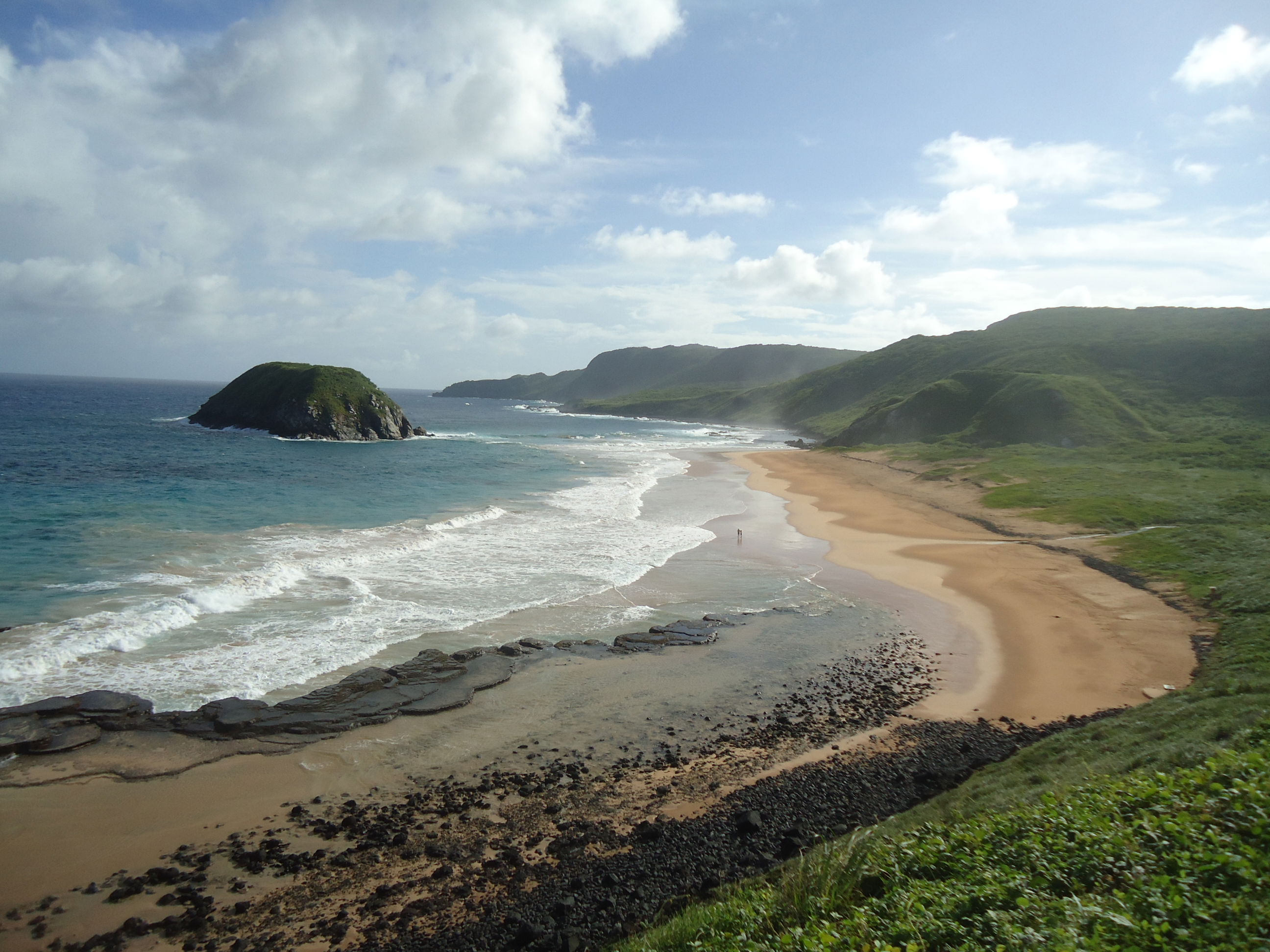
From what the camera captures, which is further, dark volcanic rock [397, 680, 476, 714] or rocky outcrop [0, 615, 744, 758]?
dark volcanic rock [397, 680, 476, 714]

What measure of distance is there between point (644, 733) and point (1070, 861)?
28.6 ft

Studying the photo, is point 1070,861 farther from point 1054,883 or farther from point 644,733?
point 644,733

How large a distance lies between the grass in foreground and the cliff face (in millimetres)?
74797

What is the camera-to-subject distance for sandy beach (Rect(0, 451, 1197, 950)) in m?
9.66

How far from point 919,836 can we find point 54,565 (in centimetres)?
2700

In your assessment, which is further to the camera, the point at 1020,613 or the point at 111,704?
the point at 1020,613

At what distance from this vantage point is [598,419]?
516 ft

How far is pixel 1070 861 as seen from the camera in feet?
20.0

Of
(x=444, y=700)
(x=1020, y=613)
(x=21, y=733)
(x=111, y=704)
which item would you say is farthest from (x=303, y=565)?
(x=1020, y=613)

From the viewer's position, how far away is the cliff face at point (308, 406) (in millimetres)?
72875

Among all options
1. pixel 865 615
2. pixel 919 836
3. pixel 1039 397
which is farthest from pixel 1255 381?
pixel 919 836

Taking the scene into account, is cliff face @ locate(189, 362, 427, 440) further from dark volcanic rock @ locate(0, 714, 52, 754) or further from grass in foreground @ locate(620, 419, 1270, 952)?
grass in foreground @ locate(620, 419, 1270, 952)

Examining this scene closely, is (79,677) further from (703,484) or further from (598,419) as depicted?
(598,419)

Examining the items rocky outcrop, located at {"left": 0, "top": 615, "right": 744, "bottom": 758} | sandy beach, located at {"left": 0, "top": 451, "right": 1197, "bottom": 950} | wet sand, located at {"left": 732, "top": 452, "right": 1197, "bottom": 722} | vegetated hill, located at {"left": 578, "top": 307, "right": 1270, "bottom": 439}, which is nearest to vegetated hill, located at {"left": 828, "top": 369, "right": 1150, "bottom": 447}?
vegetated hill, located at {"left": 578, "top": 307, "right": 1270, "bottom": 439}
